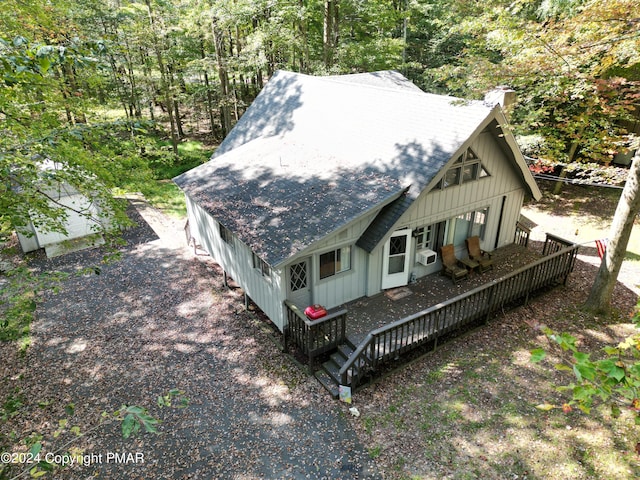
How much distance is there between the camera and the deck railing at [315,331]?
866cm

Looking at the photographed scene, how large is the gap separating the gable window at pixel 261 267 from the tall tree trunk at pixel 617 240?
28.7 ft

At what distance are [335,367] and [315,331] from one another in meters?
0.99

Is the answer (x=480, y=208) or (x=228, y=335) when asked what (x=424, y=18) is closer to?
(x=480, y=208)

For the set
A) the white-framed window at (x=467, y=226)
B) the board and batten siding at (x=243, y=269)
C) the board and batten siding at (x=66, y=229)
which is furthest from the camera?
the board and batten siding at (x=66, y=229)

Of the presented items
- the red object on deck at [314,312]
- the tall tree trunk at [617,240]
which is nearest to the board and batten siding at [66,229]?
the red object on deck at [314,312]

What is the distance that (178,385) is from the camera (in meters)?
8.92

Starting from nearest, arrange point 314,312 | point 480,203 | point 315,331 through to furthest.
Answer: point 315,331, point 314,312, point 480,203

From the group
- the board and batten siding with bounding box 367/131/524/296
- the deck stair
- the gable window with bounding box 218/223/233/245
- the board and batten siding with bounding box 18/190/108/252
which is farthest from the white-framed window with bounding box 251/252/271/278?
the board and batten siding with bounding box 18/190/108/252

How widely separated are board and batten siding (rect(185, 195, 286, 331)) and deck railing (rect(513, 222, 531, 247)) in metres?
9.17

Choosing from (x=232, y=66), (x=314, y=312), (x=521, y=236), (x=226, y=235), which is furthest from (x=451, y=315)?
(x=232, y=66)

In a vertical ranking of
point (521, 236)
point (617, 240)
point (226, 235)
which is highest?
point (617, 240)

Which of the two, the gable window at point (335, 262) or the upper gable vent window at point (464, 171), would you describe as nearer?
the gable window at point (335, 262)

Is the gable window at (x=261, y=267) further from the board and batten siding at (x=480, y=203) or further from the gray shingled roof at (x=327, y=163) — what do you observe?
the board and batten siding at (x=480, y=203)

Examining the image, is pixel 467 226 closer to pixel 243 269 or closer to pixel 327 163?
pixel 327 163
